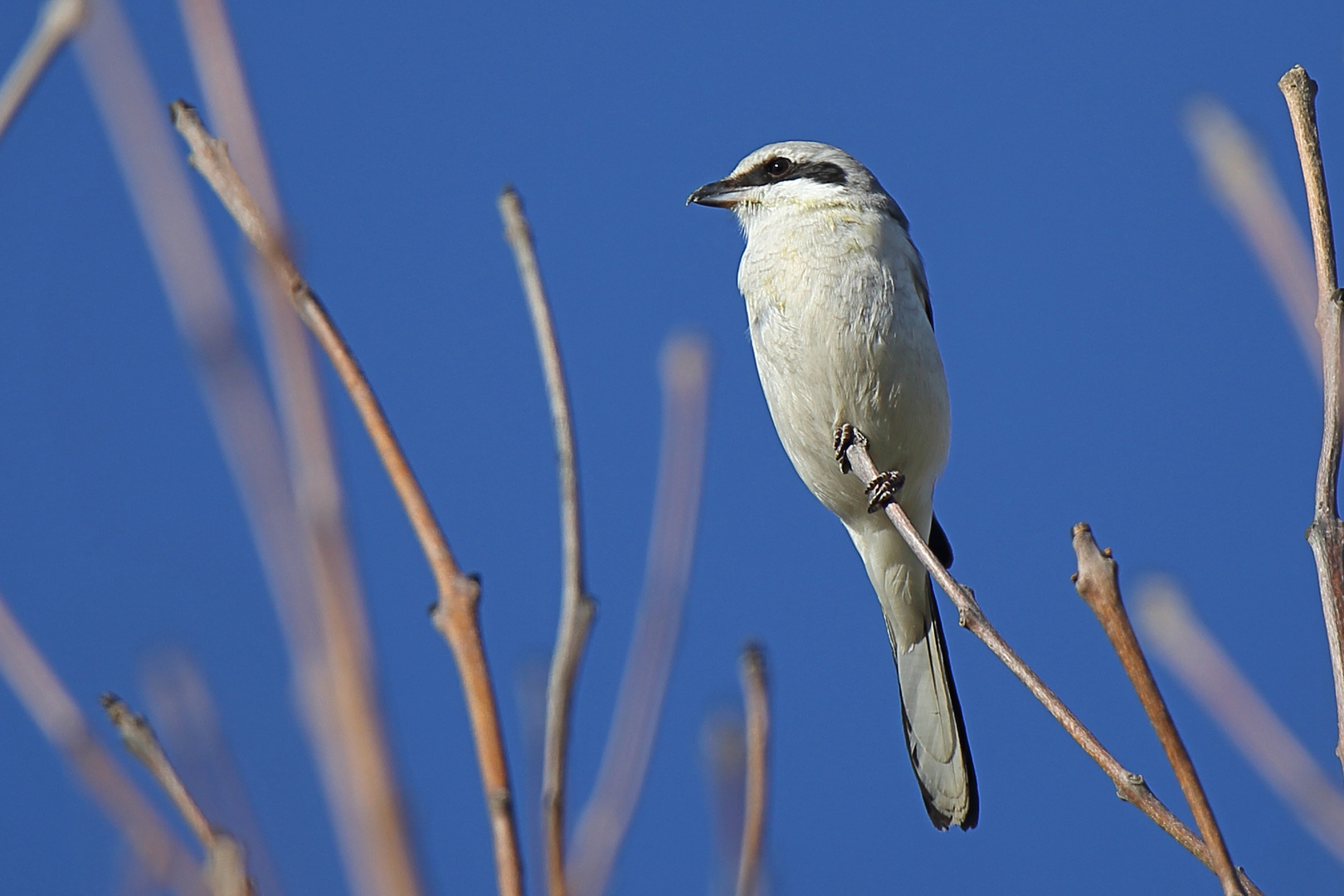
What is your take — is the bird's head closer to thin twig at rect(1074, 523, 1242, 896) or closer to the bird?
the bird

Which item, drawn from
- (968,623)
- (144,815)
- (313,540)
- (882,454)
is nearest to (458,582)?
(313,540)

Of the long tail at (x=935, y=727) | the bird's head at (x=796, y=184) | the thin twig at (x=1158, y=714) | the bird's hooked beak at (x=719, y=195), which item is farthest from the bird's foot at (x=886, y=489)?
the thin twig at (x=1158, y=714)

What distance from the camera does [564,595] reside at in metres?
1.43

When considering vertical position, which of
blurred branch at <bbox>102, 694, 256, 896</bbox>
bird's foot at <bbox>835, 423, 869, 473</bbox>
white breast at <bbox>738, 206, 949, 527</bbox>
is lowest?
blurred branch at <bbox>102, 694, 256, 896</bbox>

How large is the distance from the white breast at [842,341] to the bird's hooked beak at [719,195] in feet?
1.16

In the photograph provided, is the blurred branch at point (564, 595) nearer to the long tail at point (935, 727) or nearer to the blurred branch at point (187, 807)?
the blurred branch at point (187, 807)

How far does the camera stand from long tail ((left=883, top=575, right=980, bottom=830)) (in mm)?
3498

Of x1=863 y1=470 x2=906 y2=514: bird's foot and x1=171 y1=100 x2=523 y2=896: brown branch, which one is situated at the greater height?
x1=863 y1=470 x2=906 y2=514: bird's foot

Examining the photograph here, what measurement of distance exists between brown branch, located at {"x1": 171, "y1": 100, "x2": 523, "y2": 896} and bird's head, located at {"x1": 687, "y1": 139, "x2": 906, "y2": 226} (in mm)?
3151

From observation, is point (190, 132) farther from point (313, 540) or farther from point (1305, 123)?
point (1305, 123)

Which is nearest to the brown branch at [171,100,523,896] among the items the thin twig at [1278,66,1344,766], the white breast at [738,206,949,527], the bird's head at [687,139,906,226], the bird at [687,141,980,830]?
the thin twig at [1278,66,1344,766]

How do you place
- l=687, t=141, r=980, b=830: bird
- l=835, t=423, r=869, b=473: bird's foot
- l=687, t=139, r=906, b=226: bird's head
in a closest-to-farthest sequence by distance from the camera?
1. l=687, t=141, r=980, b=830: bird
2. l=835, t=423, r=869, b=473: bird's foot
3. l=687, t=139, r=906, b=226: bird's head

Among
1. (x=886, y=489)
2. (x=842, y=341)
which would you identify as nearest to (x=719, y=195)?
(x=842, y=341)

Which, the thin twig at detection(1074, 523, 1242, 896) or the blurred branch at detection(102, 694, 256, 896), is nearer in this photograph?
the blurred branch at detection(102, 694, 256, 896)
